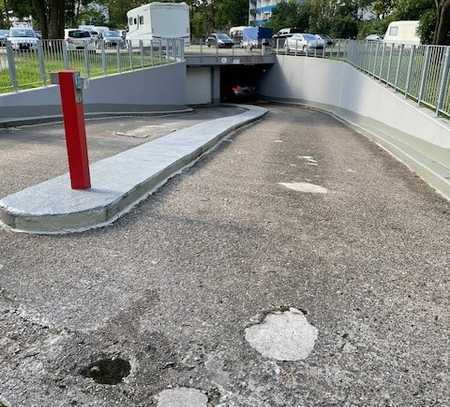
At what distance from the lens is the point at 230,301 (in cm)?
323

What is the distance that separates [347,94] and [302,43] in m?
18.1

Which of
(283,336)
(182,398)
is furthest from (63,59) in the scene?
(182,398)

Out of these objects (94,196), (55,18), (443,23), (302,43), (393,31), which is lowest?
(94,196)

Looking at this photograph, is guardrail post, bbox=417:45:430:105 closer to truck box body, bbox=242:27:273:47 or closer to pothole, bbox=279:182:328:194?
pothole, bbox=279:182:328:194

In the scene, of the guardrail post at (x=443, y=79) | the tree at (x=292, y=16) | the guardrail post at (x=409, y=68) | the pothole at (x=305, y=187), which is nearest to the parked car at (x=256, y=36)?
the tree at (x=292, y=16)

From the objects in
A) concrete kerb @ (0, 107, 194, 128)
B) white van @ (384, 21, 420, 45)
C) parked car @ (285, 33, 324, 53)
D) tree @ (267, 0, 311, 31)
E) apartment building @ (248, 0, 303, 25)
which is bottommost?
concrete kerb @ (0, 107, 194, 128)

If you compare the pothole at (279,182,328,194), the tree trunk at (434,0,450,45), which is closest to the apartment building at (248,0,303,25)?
the tree trunk at (434,0,450,45)

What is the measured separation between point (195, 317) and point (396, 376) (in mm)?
1307

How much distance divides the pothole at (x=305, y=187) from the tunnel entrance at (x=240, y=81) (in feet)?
100

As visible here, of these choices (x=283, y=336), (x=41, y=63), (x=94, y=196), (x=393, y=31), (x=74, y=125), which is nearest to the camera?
(x=283, y=336)

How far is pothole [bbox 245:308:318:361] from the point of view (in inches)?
107

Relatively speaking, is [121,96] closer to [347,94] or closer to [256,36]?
[347,94]

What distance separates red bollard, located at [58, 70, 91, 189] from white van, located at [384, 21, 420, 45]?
34.1 metres

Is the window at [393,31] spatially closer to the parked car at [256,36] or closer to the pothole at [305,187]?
the parked car at [256,36]
